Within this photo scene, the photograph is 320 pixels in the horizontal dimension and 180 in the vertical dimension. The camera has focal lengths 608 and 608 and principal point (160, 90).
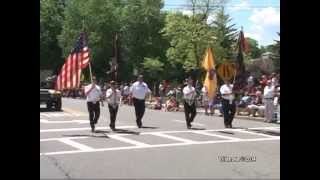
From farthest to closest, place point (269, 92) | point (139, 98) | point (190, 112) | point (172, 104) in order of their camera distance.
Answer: point (172, 104) → point (269, 92) → point (190, 112) → point (139, 98)

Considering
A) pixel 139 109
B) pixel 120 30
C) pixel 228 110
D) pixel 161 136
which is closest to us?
pixel 161 136

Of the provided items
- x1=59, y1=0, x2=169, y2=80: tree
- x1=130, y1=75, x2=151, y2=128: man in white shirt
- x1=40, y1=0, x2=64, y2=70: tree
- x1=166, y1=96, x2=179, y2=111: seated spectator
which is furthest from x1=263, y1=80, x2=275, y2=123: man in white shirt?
x1=40, y1=0, x2=64, y2=70: tree

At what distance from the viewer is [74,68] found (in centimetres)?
1692

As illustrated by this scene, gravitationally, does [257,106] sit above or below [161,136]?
above

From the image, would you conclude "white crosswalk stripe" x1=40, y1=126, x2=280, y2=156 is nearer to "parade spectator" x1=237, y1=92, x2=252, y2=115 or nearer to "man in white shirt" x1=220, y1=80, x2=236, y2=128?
"man in white shirt" x1=220, y1=80, x2=236, y2=128

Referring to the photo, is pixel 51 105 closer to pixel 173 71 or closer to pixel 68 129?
pixel 68 129

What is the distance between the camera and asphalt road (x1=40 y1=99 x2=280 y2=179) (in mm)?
10461

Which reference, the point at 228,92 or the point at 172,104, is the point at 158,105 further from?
the point at 228,92

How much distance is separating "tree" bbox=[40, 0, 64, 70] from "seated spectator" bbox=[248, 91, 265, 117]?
102 feet

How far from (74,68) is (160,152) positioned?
4878 mm

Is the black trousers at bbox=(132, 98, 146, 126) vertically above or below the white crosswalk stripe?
above

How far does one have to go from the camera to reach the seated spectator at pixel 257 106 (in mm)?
24172

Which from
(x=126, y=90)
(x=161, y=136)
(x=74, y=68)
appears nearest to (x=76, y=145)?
(x=161, y=136)
